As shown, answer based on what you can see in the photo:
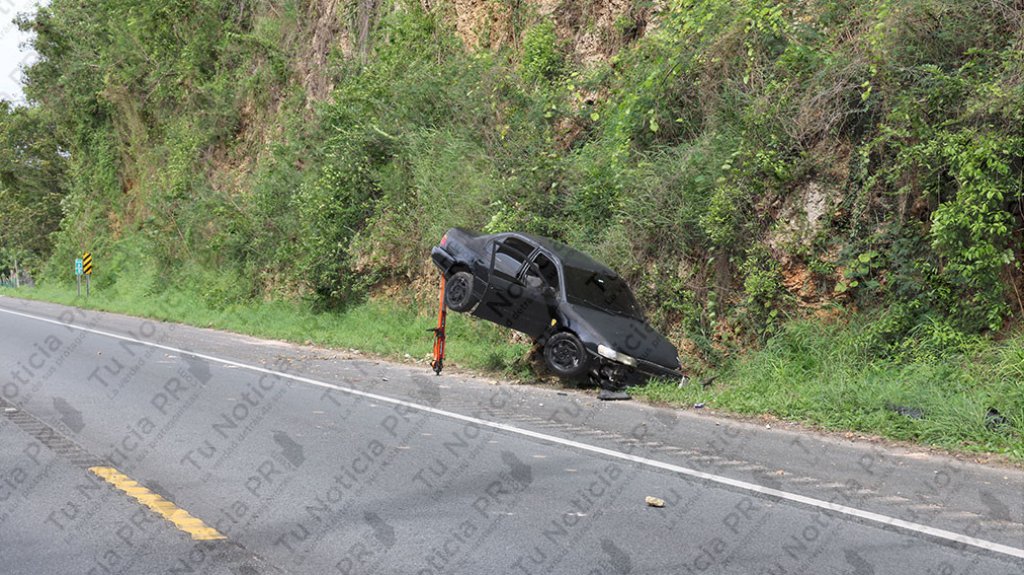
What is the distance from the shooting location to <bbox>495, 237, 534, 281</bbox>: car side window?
12359mm

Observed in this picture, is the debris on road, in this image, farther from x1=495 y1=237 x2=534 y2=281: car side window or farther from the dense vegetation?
x1=495 y1=237 x2=534 y2=281: car side window

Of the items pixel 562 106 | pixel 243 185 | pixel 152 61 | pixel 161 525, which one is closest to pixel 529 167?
pixel 562 106

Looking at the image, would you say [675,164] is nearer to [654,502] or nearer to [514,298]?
[514,298]

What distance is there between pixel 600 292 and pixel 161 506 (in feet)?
24.9

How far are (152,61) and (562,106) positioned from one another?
978 inches

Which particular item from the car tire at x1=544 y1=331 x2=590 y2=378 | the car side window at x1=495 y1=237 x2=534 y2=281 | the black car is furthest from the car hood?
the car side window at x1=495 y1=237 x2=534 y2=281

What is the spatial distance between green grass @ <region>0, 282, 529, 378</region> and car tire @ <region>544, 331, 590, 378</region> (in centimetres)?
99

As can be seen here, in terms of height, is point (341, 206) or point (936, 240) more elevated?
point (936, 240)

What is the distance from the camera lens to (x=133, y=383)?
36.7ft

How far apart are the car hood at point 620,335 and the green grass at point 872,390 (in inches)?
18.9

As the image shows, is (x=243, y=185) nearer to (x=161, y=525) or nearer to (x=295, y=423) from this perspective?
(x=295, y=423)

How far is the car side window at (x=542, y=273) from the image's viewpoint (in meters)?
12.1

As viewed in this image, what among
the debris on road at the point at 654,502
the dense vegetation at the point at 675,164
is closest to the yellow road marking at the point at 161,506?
the debris on road at the point at 654,502

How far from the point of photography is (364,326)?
18750mm
